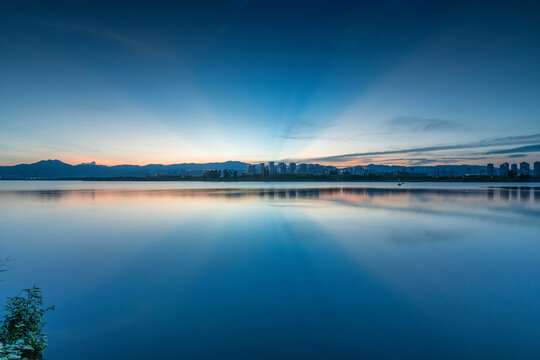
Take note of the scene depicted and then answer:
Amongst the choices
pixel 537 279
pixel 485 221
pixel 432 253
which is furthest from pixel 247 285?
pixel 485 221

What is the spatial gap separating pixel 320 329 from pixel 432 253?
6.17 meters

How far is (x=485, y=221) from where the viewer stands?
15445 mm

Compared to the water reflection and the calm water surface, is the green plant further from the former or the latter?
the water reflection

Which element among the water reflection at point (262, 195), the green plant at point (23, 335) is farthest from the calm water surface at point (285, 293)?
the water reflection at point (262, 195)

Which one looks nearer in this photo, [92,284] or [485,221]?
[92,284]

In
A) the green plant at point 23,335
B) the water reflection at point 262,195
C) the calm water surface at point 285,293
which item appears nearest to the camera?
the green plant at point 23,335

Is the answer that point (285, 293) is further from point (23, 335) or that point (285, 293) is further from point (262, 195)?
point (262, 195)

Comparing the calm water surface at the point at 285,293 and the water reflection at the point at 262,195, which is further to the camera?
the water reflection at the point at 262,195

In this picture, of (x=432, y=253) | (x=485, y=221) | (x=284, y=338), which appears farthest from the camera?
(x=485, y=221)

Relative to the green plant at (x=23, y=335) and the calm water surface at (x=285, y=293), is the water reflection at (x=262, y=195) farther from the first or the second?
the green plant at (x=23, y=335)

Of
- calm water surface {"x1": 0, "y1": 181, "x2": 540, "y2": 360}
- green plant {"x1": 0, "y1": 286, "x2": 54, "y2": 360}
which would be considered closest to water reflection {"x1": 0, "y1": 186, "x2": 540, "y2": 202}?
calm water surface {"x1": 0, "y1": 181, "x2": 540, "y2": 360}

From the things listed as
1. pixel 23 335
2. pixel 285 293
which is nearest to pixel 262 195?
pixel 285 293

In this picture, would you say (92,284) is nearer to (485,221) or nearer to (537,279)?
(537,279)

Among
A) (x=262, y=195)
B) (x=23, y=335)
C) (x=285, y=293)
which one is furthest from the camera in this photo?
(x=262, y=195)
